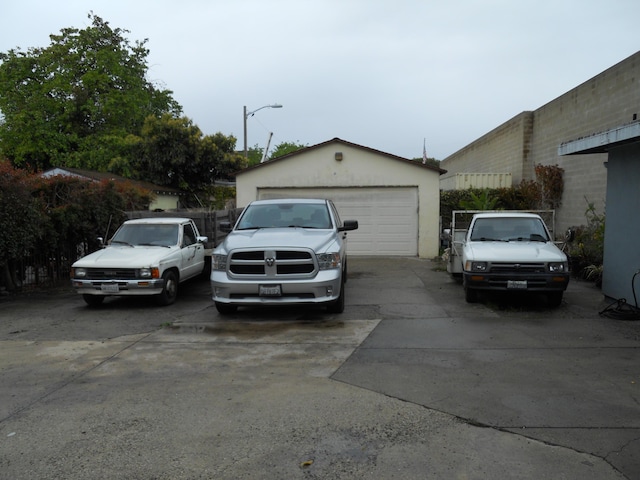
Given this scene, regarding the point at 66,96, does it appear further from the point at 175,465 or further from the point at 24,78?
the point at 175,465

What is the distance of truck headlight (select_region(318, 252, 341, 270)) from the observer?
8094mm

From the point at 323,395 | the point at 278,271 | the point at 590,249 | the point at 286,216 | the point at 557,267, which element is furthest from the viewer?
the point at 590,249

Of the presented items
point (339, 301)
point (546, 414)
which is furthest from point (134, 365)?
point (546, 414)

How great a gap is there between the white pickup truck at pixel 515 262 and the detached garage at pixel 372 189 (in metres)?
6.84

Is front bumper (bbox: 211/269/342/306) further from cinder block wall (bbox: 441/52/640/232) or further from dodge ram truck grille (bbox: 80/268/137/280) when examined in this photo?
cinder block wall (bbox: 441/52/640/232)

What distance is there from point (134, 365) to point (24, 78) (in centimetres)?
2922

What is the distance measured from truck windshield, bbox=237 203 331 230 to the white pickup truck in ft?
8.84

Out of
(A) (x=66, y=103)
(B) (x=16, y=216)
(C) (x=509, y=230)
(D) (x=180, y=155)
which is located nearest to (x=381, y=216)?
(C) (x=509, y=230)

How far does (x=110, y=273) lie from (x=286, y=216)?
3303mm

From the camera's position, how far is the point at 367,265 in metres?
15.4

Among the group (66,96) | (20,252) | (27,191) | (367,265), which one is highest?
(66,96)

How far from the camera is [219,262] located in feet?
27.2

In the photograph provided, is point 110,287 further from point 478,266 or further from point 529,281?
point 529,281

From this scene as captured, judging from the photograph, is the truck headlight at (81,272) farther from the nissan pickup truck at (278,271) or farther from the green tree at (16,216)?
the nissan pickup truck at (278,271)
